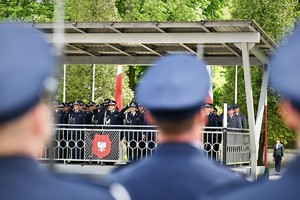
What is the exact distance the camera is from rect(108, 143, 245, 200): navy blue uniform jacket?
3.13m

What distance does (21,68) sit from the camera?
95.3 inches

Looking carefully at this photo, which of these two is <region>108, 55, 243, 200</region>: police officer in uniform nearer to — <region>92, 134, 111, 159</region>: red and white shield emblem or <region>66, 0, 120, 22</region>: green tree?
<region>92, 134, 111, 159</region>: red and white shield emblem

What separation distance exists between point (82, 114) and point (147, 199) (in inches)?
759

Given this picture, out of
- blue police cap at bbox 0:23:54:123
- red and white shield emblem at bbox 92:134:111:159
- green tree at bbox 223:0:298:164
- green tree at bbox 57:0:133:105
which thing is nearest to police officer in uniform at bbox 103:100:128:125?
red and white shield emblem at bbox 92:134:111:159

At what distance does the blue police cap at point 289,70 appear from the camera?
102 inches

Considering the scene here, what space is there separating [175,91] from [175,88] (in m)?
0.02

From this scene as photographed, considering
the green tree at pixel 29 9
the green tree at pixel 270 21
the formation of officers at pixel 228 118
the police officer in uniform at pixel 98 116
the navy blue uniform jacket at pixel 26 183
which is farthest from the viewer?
the green tree at pixel 270 21

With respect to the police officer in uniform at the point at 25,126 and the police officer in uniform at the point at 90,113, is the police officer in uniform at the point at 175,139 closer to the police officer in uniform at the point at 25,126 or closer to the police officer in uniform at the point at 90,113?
the police officer in uniform at the point at 25,126

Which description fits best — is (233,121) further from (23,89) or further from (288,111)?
(23,89)

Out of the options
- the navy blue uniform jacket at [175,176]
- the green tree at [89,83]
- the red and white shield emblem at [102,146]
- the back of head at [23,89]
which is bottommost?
the red and white shield emblem at [102,146]

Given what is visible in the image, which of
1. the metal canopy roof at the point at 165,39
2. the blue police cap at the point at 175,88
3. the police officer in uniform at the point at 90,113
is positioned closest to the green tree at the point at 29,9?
the metal canopy roof at the point at 165,39

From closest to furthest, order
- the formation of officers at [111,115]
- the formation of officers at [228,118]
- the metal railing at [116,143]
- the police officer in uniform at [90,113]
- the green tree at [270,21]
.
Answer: the metal railing at [116,143] → the formation of officers at [228,118] → the formation of officers at [111,115] → the police officer in uniform at [90,113] → the green tree at [270,21]

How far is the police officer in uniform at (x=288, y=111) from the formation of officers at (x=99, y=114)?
18.4 metres

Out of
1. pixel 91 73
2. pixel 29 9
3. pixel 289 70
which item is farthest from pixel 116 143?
pixel 29 9
